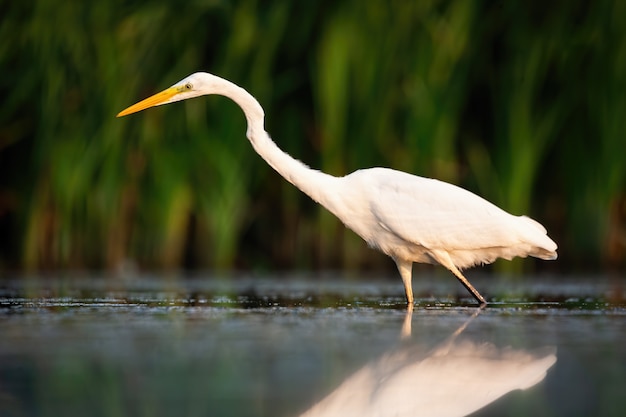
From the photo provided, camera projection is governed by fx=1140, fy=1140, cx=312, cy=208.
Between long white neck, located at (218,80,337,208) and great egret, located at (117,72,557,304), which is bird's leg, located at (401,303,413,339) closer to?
great egret, located at (117,72,557,304)

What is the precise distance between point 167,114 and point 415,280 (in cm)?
229

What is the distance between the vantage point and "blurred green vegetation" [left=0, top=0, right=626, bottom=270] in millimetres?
8531

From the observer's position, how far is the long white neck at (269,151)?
20.4 feet

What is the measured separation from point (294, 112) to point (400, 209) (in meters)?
3.03

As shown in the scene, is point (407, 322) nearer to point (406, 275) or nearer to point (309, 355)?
point (309, 355)

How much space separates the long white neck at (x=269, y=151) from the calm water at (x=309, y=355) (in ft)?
2.13

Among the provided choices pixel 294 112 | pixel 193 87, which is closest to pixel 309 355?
pixel 193 87

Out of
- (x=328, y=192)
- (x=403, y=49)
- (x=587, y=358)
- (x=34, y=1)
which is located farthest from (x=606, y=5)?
(x=587, y=358)

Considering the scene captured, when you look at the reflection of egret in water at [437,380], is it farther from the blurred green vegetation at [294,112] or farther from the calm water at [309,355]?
the blurred green vegetation at [294,112]

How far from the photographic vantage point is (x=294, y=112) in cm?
911

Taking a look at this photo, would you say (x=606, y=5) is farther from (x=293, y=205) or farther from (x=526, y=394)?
(x=526, y=394)

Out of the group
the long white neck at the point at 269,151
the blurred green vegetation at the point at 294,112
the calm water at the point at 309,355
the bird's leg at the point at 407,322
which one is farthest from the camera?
the blurred green vegetation at the point at 294,112

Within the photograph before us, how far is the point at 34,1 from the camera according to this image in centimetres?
864

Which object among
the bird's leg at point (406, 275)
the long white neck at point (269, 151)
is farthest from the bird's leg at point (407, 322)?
the long white neck at point (269, 151)
